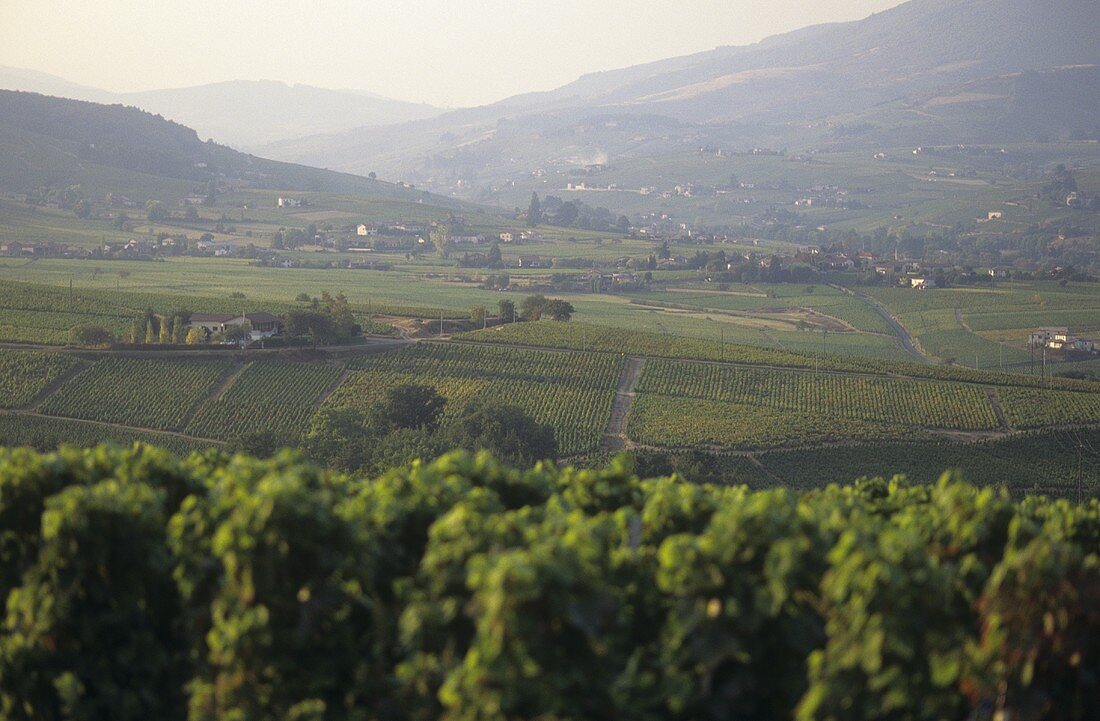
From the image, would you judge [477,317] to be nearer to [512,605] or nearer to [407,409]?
[407,409]

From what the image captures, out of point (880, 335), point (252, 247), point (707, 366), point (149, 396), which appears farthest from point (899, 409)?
point (252, 247)

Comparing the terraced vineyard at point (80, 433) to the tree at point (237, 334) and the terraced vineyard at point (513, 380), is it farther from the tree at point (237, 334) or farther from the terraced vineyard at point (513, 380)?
the tree at point (237, 334)

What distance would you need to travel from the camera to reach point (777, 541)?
12.3 metres

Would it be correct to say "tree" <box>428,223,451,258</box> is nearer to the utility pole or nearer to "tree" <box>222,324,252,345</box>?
"tree" <box>222,324,252,345</box>

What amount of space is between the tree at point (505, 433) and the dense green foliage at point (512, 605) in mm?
35277

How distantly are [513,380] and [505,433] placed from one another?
12054 millimetres

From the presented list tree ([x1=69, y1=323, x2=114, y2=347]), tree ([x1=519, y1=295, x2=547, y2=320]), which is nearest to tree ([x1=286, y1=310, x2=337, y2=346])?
tree ([x1=69, y1=323, x2=114, y2=347])

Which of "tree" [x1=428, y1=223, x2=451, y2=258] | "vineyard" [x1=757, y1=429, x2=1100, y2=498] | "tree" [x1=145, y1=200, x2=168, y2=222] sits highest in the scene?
"tree" [x1=145, y1=200, x2=168, y2=222]

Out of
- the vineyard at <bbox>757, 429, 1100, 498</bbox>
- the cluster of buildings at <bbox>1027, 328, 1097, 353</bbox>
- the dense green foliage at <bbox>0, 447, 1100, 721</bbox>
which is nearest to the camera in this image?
the dense green foliage at <bbox>0, 447, 1100, 721</bbox>

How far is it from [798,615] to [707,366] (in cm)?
5433

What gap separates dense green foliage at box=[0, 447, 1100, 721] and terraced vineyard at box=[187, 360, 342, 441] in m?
36.8

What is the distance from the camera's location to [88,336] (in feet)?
209

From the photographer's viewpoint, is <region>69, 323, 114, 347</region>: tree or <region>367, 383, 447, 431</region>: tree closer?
<region>367, 383, 447, 431</region>: tree

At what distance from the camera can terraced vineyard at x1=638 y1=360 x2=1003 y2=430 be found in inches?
2312
